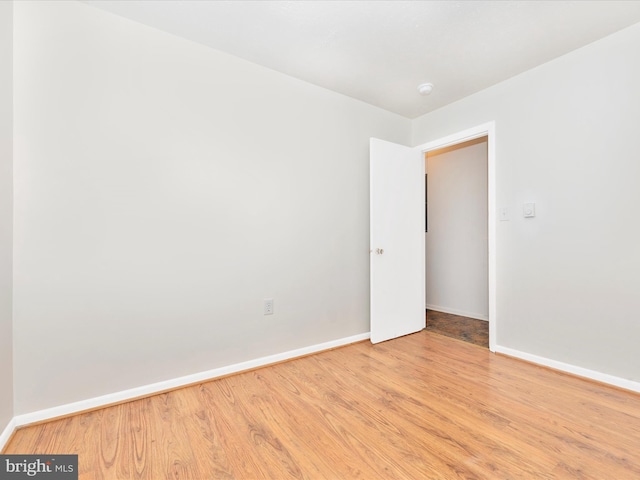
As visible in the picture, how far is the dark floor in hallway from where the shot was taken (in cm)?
303

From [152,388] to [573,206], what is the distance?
325 cm

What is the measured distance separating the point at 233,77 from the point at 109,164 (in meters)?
1.10

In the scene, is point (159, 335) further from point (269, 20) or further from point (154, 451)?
point (269, 20)

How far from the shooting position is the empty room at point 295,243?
1.51m

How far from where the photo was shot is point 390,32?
2.01m

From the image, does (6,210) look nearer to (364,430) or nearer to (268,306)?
(268,306)

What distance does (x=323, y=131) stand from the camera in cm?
274

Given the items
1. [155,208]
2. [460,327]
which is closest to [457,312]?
[460,327]

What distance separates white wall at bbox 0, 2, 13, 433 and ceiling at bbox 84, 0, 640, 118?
1.77 feet

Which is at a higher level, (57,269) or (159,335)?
(57,269)

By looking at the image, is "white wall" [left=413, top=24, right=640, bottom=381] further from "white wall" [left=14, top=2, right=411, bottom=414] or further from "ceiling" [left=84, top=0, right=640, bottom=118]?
"white wall" [left=14, top=2, right=411, bottom=414]

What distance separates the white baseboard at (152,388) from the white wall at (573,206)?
1.76 m

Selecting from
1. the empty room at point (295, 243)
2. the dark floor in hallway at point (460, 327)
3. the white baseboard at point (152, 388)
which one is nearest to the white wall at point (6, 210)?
the empty room at point (295, 243)

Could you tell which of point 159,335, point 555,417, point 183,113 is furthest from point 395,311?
point 183,113
